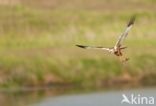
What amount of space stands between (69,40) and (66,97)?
11675 millimetres

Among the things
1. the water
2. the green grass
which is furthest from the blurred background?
the water

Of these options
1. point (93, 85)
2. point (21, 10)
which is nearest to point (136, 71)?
point (93, 85)

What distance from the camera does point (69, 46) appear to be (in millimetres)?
57219

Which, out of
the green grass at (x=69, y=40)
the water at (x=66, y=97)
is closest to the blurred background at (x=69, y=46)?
the green grass at (x=69, y=40)

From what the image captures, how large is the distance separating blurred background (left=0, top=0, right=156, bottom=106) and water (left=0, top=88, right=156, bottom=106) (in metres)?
0.10

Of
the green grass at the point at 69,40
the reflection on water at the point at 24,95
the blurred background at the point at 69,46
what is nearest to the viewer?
the reflection on water at the point at 24,95

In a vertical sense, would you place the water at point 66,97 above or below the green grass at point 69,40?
below

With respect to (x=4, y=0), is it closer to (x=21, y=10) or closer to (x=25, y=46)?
(x=21, y=10)

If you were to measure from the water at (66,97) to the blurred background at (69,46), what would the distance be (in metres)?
0.10

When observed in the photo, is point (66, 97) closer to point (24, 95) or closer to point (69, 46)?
point (24, 95)

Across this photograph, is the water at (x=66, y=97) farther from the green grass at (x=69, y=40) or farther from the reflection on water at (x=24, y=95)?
the green grass at (x=69, y=40)

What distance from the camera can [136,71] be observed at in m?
52.1

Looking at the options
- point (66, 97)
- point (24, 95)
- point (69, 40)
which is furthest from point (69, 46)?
point (66, 97)

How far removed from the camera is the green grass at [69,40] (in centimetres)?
5188
